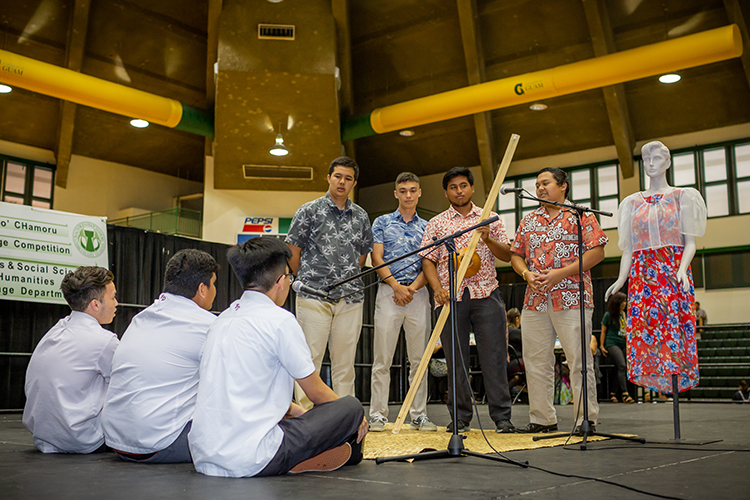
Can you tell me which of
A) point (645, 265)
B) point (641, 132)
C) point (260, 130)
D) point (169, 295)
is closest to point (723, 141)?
point (641, 132)

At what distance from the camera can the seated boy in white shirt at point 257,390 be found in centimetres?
202

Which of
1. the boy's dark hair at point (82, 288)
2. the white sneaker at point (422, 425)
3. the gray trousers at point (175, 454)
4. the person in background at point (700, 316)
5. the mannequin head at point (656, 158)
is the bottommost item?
the white sneaker at point (422, 425)

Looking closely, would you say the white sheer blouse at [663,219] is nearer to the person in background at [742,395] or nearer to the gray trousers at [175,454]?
the gray trousers at [175,454]

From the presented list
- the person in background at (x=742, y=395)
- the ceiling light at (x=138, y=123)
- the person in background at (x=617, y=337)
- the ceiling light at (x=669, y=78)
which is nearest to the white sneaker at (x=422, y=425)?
the person in background at (x=617, y=337)

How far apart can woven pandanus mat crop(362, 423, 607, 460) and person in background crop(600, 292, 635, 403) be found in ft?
16.2

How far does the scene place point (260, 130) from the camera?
11.8 m

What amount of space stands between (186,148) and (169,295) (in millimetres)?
13727

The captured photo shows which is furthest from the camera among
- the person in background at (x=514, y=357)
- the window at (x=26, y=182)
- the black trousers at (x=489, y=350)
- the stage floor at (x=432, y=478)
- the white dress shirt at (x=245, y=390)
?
the window at (x=26, y=182)

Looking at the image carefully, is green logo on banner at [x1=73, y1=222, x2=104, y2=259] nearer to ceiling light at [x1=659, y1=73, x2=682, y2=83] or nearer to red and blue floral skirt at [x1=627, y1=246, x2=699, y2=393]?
red and blue floral skirt at [x1=627, y1=246, x2=699, y2=393]

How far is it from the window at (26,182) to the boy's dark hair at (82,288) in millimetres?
11964

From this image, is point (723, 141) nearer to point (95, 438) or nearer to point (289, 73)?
point (289, 73)

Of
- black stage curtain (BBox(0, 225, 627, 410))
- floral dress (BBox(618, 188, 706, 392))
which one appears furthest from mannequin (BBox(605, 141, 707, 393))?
black stage curtain (BBox(0, 225, 627, 410))

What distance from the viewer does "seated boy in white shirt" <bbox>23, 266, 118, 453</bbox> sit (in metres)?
2.78

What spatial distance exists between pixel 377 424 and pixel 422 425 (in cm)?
26
